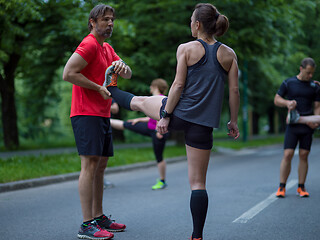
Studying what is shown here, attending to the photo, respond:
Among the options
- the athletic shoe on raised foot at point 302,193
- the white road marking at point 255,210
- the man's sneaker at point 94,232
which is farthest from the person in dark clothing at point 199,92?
the athletic shoe on raised foot at point 302,193

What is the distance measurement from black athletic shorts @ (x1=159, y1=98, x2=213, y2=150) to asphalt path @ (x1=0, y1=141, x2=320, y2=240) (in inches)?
46.5

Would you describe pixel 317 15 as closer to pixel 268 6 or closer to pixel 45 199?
pixel 268 6

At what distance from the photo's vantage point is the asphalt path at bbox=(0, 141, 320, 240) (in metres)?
4.73

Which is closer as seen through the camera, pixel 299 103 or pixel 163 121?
pixel 163 121

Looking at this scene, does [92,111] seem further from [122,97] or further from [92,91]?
[122,97]

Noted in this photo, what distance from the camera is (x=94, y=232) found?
169 inches

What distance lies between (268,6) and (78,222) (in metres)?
11.6

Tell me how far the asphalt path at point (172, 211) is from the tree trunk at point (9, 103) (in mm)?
7065

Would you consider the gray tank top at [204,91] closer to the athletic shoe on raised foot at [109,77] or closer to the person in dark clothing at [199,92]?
the person in dark clothing at [199,92]

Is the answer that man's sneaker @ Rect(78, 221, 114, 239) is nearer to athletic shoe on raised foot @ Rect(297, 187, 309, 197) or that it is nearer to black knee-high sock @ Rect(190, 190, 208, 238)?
black knee-high sock @ Rect(190, 190, 208, 238)

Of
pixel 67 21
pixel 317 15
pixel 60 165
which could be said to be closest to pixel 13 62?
pixel 67 21

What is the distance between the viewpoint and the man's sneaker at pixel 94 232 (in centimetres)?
430

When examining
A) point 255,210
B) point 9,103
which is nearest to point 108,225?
point 255,210

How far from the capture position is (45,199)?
23.4 feet
